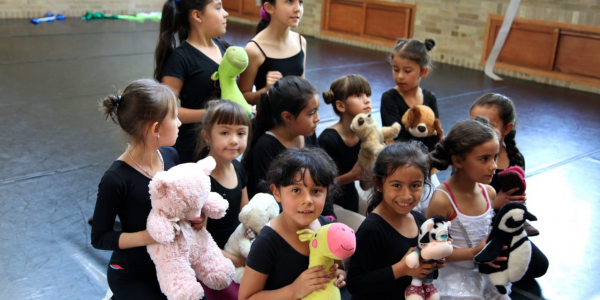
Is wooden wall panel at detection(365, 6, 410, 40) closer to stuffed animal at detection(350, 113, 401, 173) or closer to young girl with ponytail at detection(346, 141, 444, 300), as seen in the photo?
stuffed animal at detection(350, 113, 401, 173)

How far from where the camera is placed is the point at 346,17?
999cm

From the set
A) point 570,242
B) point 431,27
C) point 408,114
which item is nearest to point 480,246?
point 408,114

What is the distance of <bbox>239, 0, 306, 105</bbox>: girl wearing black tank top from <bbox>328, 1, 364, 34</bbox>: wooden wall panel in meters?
6.72

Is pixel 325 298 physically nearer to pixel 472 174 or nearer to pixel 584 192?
pixel 472 174

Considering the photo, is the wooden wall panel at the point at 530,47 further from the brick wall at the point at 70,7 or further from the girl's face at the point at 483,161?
the brick wall at the point at 70,7

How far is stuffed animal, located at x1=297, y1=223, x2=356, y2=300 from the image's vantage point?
1.67m

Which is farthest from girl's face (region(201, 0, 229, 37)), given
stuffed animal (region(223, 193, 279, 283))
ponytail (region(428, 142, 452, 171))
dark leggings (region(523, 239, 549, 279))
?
dark leggings (region(523, 239, 549, 279))

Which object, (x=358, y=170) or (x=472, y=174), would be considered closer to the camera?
(x=472, y=174)

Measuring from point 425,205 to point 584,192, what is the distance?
6.12ft

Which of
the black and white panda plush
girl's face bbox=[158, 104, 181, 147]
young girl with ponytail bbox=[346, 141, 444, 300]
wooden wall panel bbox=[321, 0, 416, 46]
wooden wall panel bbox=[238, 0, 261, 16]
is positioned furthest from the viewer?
wooden wall panel bbox=[238, 0, 261, 16]

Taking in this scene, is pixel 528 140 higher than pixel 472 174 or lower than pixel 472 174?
lower

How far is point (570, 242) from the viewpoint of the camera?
3.25 m

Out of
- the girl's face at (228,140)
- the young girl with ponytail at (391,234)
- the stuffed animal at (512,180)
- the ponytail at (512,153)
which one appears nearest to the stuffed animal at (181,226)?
the girl's face at (228,140)

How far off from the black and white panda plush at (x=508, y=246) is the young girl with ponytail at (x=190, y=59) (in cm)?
150
